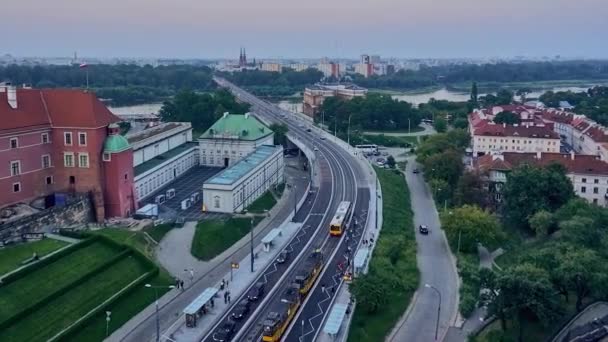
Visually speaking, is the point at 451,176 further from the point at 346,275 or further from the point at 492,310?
the point at 492,310

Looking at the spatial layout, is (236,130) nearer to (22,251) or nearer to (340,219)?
(340,219)

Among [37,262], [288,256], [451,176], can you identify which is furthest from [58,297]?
[451,176]

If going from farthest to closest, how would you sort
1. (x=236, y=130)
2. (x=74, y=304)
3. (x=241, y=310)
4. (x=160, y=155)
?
(x=236, y=130)
(x=160, y=155)
(x=241, y=310)
(x=74, y=304)

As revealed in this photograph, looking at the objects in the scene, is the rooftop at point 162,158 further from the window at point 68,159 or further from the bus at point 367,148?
the bus at point 367,148

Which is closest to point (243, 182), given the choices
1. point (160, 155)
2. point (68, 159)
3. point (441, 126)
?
point (160, 155)

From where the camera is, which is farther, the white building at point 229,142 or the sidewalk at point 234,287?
the white building at point 229,142

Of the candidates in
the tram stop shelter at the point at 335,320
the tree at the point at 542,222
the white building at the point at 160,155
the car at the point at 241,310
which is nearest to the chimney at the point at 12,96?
the white building at the point at 160,155
